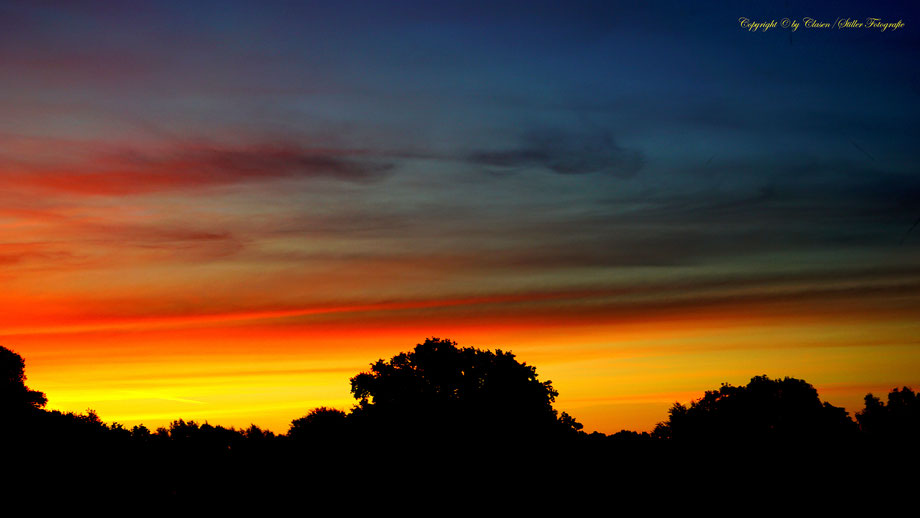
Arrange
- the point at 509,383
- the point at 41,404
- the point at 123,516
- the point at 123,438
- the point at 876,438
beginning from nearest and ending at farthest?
the point at 123,516, the point at 876,438, the point at 123,438, the point at 509,383, the point at 41,404

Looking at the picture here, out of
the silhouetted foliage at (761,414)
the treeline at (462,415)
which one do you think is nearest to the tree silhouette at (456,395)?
the treeline at (462,415)

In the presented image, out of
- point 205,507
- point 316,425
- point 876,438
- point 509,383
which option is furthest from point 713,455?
point 316,425

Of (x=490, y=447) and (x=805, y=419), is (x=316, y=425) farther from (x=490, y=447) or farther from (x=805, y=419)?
(x=805, y=419)

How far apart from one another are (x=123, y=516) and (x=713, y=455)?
54.7 meters

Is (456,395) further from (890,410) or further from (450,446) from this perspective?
(890,410)

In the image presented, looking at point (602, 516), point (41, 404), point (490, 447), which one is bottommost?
point (602, 516)

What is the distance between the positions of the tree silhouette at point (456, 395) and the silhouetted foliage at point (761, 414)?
849 inches

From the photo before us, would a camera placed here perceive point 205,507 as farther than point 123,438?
No

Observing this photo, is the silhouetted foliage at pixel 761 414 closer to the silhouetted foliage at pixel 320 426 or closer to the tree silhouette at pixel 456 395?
the tree silhouette at pixel 456 395

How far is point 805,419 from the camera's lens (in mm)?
112625

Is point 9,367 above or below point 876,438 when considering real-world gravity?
above

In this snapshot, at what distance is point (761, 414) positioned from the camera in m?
115

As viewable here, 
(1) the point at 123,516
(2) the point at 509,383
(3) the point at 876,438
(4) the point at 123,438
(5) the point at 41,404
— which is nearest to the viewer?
(1) the point at 123,516

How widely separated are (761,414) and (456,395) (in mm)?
41257
